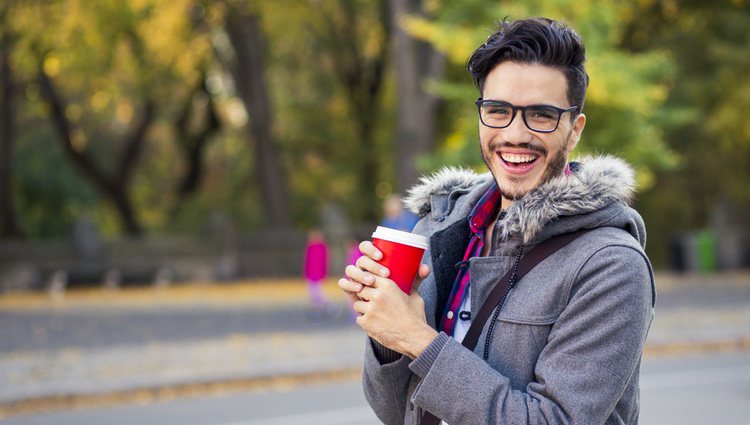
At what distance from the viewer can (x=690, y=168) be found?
28.7 meters

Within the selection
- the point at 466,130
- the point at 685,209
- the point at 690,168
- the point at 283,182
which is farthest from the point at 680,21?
the point at 466,130

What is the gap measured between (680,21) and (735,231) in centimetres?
627

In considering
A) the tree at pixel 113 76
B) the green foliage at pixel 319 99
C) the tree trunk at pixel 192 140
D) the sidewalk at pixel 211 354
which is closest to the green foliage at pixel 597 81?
the green foliage at pixel 319 99

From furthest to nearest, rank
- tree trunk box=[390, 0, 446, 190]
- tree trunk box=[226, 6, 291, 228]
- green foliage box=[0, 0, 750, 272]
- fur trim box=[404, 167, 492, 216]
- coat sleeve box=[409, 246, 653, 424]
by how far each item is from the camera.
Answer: tree trunk box=[226, 6, 291, 228], tree trunk box=[390, 0, 446, 190], green foliage box=[0, 0, 750, 272], fur trim box=[404, 167, 492, 216], coat sleeve box=[409, 246, 653, 424]

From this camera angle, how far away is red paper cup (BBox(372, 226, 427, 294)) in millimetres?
1987

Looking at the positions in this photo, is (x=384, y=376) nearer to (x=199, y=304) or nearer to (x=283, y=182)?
(x=199, y=304)

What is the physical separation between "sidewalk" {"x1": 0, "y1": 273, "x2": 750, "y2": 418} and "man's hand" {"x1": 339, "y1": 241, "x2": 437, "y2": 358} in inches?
318

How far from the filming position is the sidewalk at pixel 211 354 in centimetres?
996

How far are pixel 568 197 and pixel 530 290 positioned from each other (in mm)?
197

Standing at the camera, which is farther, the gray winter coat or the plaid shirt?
the plaid shirt

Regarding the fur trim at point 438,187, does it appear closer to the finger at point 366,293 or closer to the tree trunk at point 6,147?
the finger at point 366,293

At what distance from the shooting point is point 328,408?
936cm

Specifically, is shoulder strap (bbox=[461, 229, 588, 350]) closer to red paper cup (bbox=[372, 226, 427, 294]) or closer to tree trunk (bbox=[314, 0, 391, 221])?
red paper cup (bbox=[372, 226, 427, 294])

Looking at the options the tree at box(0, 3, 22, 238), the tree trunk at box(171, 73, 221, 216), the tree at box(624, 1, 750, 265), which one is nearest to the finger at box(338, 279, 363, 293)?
the tree at box(624, 1, 750, 265)
